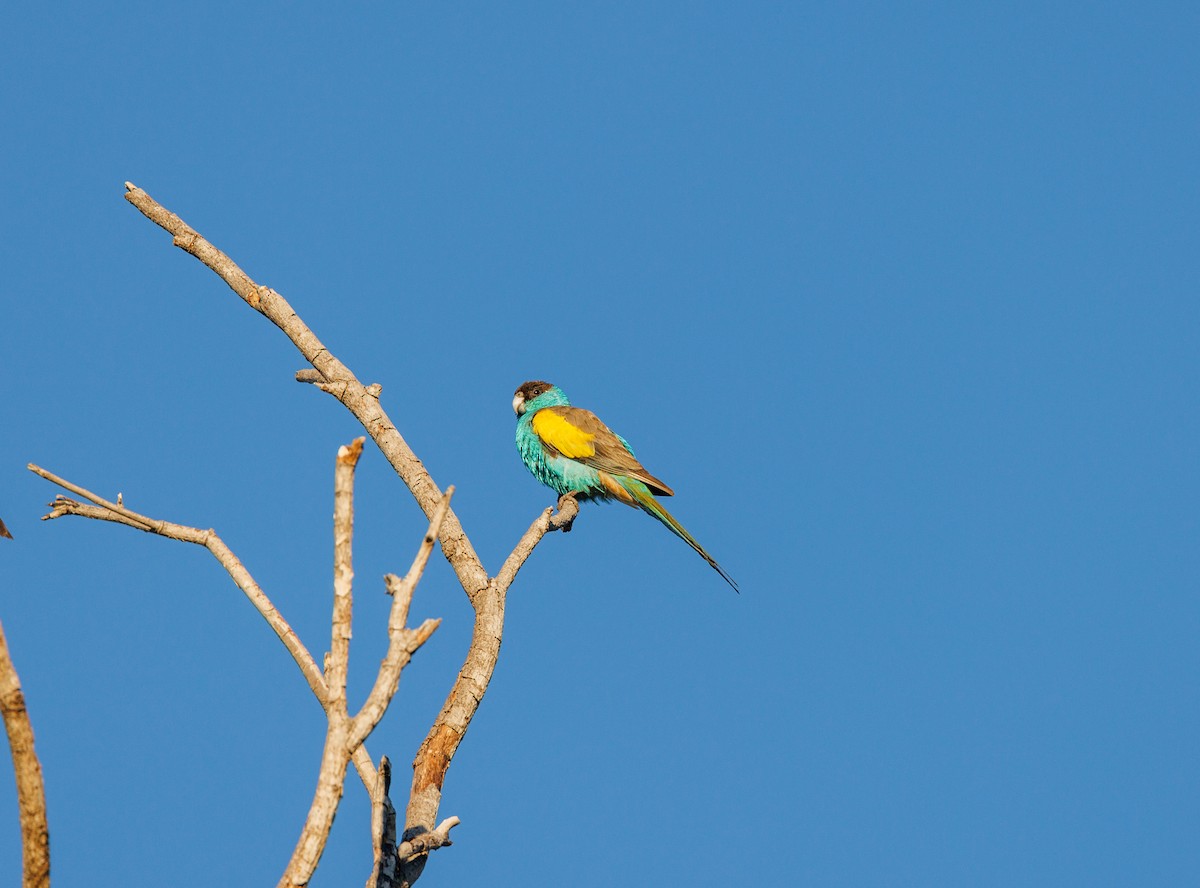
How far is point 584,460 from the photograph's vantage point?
34.7 feet

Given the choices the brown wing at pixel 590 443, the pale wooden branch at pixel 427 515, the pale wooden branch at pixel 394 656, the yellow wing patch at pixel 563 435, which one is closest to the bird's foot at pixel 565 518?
the pale wooden branch at pixel 427 515

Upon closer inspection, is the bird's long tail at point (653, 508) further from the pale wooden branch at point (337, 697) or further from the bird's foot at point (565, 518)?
the pale wooden branch at point (337, 697)

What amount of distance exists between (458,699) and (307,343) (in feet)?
9.46

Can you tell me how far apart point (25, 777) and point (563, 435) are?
7.38m

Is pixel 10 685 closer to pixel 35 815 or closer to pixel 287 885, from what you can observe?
pixel 35 815

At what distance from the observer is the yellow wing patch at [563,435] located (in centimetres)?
1058

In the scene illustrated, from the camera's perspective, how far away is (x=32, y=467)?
5.05 metres

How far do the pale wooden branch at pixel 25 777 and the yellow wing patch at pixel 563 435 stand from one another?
7119 mm

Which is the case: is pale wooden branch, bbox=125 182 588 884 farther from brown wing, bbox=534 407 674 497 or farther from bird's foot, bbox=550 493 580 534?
brown wing, bbox=534 407 674 497

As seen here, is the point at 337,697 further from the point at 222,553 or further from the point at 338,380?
the point at 338,380

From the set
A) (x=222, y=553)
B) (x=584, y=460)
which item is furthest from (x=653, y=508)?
(x=222, y=553)

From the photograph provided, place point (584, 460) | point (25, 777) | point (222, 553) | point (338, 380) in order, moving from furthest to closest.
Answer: point (584, 460) → point (338, 380) → point (222, 553) → point (25, 777)

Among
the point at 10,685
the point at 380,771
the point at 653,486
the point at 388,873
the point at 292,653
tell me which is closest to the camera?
the point at 10,685

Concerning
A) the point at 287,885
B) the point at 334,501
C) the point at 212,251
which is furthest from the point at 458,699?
the point at 212,251
